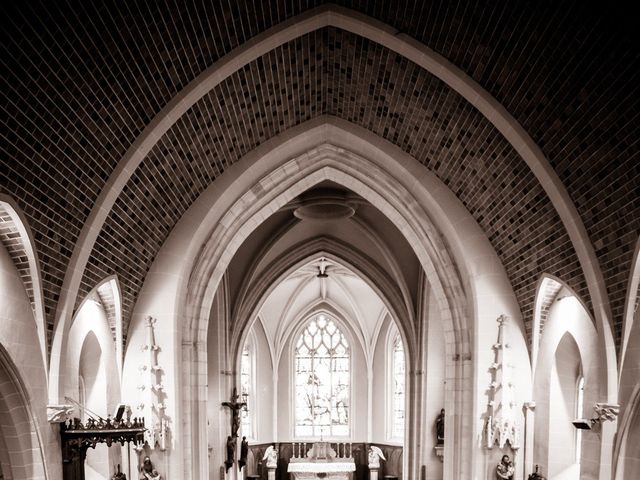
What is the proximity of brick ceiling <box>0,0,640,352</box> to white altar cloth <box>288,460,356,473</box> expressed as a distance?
12.4 metres

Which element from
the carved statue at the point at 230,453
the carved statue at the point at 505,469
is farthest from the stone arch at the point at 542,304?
the carved statue at the point at 230,453

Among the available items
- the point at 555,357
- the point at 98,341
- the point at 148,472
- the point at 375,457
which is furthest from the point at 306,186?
the point at 375,457

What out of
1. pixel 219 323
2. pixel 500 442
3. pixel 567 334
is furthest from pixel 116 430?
pixel 219 323

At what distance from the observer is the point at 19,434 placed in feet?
24.5

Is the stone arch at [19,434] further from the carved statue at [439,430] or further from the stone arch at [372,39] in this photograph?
the carved statue at [439,430]

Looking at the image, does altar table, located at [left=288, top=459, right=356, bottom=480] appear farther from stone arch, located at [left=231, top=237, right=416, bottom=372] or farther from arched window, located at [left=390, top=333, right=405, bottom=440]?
stone arch, located at [left=231, top=237, right=416, bottom=372]

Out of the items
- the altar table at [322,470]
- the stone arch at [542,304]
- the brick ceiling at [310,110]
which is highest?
the brick ceiling at [310,110]

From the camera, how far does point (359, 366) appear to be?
24.4 m

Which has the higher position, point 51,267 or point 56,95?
point 56,95

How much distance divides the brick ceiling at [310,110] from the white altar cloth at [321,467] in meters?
12.4

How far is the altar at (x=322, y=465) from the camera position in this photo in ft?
70.0

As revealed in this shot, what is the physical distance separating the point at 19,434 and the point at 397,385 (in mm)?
17130

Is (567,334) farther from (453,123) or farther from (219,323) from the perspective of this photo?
(219,323)

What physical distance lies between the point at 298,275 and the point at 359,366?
428 cm
